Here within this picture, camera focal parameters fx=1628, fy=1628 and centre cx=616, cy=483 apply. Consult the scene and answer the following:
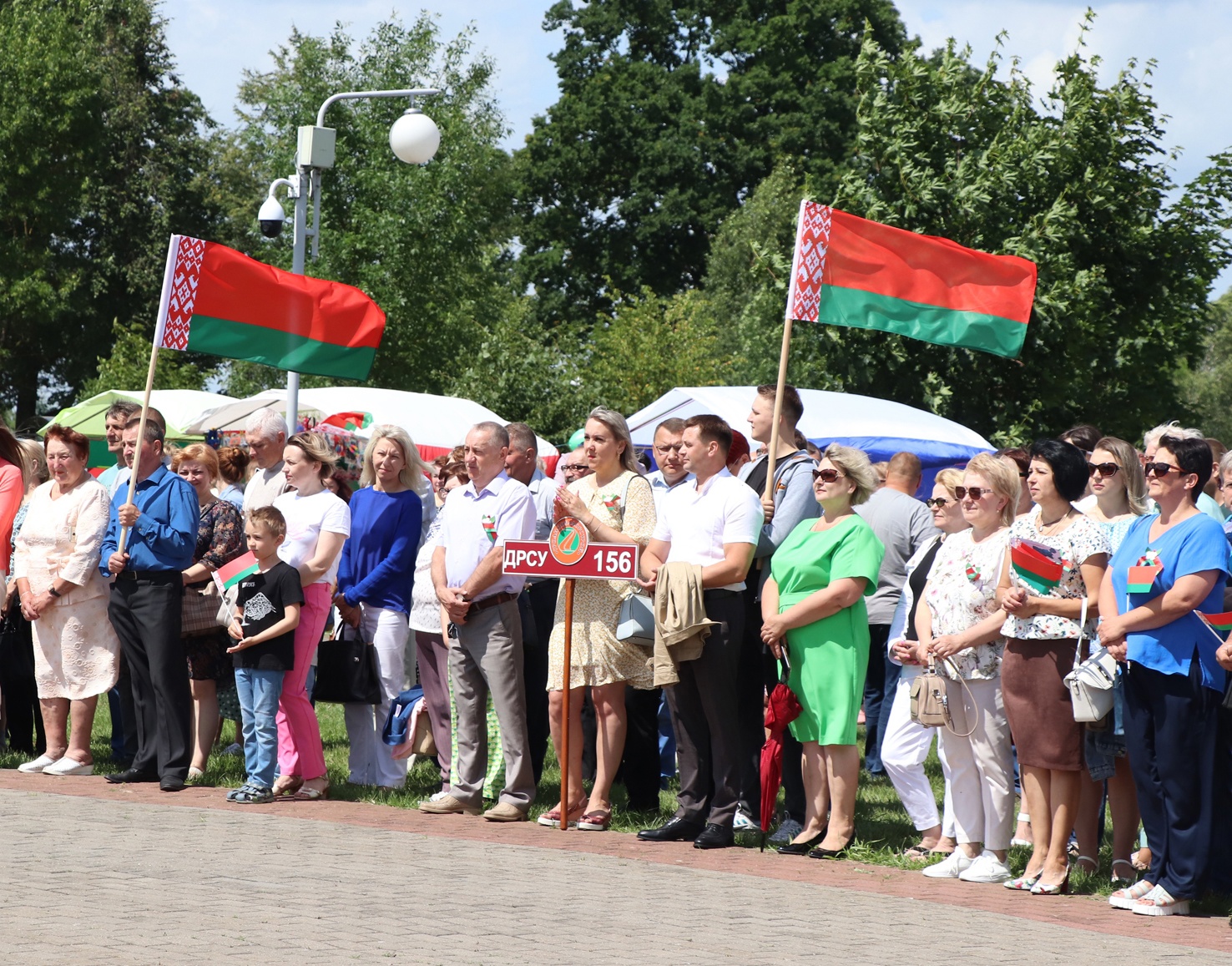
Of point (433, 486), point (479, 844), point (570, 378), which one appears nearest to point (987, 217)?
point (570, 378)

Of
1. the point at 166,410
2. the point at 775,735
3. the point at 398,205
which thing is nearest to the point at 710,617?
the point at 775,735

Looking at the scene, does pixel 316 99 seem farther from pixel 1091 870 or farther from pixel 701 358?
pixel 1091 870

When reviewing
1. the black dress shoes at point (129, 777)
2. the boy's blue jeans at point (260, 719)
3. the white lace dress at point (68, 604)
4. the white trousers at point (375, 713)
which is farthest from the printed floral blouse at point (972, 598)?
the white lace dress at point (68, 604)

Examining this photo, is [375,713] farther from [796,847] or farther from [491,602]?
[796,847]

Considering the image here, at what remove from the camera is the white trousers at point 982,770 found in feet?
24.5

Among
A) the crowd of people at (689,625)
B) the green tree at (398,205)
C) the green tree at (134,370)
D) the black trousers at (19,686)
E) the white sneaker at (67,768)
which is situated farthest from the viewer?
the green tree at (134,370)

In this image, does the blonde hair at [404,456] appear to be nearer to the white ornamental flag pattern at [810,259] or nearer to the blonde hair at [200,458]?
the blonde hair at [200,458]

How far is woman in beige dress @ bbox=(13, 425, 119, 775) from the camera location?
9781 mm

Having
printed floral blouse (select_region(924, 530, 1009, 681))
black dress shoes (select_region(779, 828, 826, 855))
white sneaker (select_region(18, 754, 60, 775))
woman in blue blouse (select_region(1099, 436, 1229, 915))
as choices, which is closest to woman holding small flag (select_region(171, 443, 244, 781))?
white sneaker (select_region(18, 754, 60, 775))

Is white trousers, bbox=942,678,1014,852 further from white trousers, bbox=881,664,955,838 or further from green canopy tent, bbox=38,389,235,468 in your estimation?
green canopy tent, bbox=38,389,235,468

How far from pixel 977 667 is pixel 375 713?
4.09m

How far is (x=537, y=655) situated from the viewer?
9.47 meters

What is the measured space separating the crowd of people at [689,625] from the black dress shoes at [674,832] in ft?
0.07

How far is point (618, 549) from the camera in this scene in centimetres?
820
